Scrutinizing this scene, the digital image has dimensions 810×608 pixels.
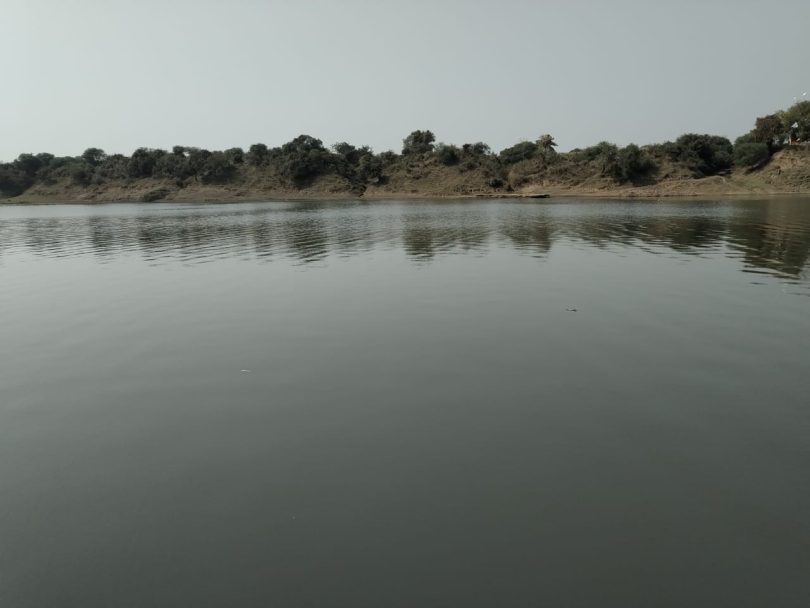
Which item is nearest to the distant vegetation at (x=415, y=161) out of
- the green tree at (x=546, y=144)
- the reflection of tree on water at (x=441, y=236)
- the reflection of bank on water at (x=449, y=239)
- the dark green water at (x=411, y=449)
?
the green tree at (x=546, y=144)

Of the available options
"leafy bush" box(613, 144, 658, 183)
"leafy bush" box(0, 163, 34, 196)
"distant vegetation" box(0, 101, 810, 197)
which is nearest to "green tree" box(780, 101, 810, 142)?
"distant vegetation" box(0, 101, 810, 197)

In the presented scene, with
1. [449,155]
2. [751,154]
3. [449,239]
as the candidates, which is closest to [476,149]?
[449,155]

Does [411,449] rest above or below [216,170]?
below

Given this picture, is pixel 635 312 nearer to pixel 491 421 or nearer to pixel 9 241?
pixel 491 421

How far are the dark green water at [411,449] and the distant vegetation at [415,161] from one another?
8954 cm

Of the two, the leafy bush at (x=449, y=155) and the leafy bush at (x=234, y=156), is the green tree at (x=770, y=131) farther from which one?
the leafy bush at (x=234, y=156)

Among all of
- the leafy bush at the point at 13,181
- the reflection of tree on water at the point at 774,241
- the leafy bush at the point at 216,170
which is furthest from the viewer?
the leafy bush at the point at 13,181

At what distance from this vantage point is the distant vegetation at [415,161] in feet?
296

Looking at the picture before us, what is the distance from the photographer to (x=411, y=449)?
6203mm

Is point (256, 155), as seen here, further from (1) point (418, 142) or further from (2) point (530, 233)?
(2) point (530, 233)

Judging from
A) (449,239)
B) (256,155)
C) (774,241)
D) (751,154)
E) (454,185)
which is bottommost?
(774,241)

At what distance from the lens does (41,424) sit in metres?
7.30

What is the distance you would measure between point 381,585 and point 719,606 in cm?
255

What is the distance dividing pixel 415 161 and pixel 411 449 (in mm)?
113556
